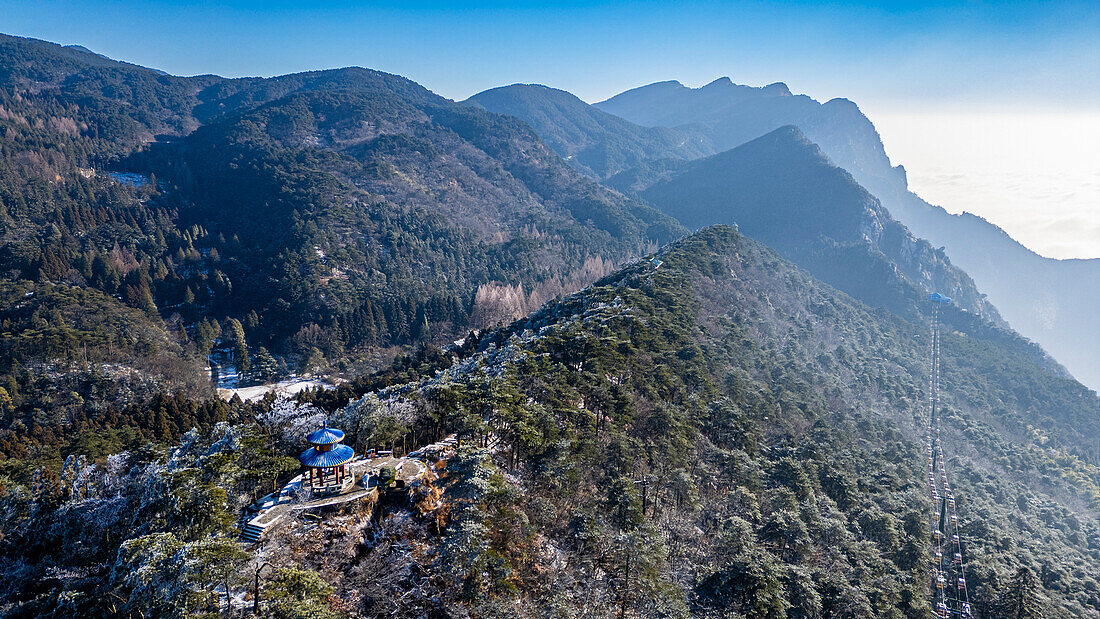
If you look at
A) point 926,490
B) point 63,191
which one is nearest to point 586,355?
point 926,490

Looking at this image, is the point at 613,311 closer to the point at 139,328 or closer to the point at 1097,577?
the point at 1097,577

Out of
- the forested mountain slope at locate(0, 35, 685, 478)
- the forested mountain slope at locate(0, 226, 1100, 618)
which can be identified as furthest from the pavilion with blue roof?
the forested mountain slope at locate(0, 35, 685, 478)

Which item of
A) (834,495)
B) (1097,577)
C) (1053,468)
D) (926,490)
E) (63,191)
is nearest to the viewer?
(834,495)

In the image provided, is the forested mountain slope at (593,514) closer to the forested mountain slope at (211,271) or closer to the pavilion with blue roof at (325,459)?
the pavilion with blue roof at (325,459)


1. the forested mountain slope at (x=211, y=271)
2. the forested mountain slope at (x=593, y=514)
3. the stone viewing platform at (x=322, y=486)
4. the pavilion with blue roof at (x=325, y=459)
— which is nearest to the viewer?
the forested mountain slope at (x=593, y=514)

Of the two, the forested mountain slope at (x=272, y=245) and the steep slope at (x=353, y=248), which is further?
the steep slope at (x=353, y=248)

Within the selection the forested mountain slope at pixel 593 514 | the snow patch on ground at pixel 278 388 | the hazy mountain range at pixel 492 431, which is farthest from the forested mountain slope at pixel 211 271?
the forested mountain slope at pixel 593 514
